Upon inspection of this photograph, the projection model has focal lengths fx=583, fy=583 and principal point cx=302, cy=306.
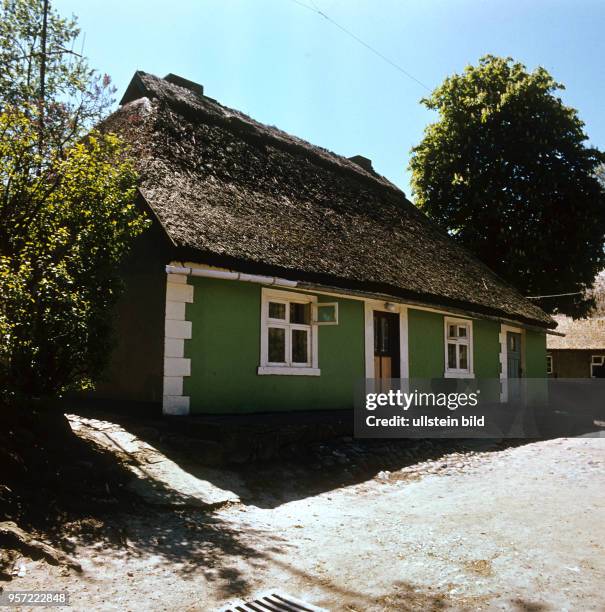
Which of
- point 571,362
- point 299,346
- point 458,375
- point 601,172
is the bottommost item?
point 458,375

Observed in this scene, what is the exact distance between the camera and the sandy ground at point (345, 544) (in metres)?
3.86

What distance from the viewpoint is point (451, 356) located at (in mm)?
14039

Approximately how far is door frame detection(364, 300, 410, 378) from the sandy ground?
12.0 ft

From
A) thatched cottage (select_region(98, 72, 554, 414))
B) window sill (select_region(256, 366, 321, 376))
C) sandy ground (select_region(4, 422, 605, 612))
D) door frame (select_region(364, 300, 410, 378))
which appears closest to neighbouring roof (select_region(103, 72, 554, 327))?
thatched cottage (select_region(98, 72, 554, 414))

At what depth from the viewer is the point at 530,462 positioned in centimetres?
906

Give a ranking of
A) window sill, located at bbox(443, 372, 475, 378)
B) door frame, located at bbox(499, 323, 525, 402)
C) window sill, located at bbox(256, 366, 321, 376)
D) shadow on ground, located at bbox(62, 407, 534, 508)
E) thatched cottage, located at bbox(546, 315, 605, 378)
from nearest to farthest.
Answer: shadow on ground, located at bbox(62, 407, 534, 508)
window sill, located at bbox(256, 366, 321, 376)
window sill, located at bbox(443, 372, 475, 378)
door frame, located at bbox(499, 323, 525, 402)
thatched cottage, located at bbox(546, 315, 605, 378)

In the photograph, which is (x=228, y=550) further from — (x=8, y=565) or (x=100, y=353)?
(x=100, y=353)

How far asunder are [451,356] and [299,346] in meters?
5.32

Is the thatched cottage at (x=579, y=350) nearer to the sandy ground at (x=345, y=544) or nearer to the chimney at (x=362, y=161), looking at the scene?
the chimney at (x=362, y=161)

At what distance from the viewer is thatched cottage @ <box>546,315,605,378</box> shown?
28.4 metres

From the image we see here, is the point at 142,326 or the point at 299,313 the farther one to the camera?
the point at 299,313

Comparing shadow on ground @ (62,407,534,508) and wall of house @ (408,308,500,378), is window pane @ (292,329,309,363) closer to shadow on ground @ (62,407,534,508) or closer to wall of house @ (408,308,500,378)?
shadow on ground @ (62,407,534,508)

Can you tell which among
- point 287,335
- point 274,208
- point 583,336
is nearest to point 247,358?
point 287,335

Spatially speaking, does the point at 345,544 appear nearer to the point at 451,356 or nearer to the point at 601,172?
the point at 451,356
